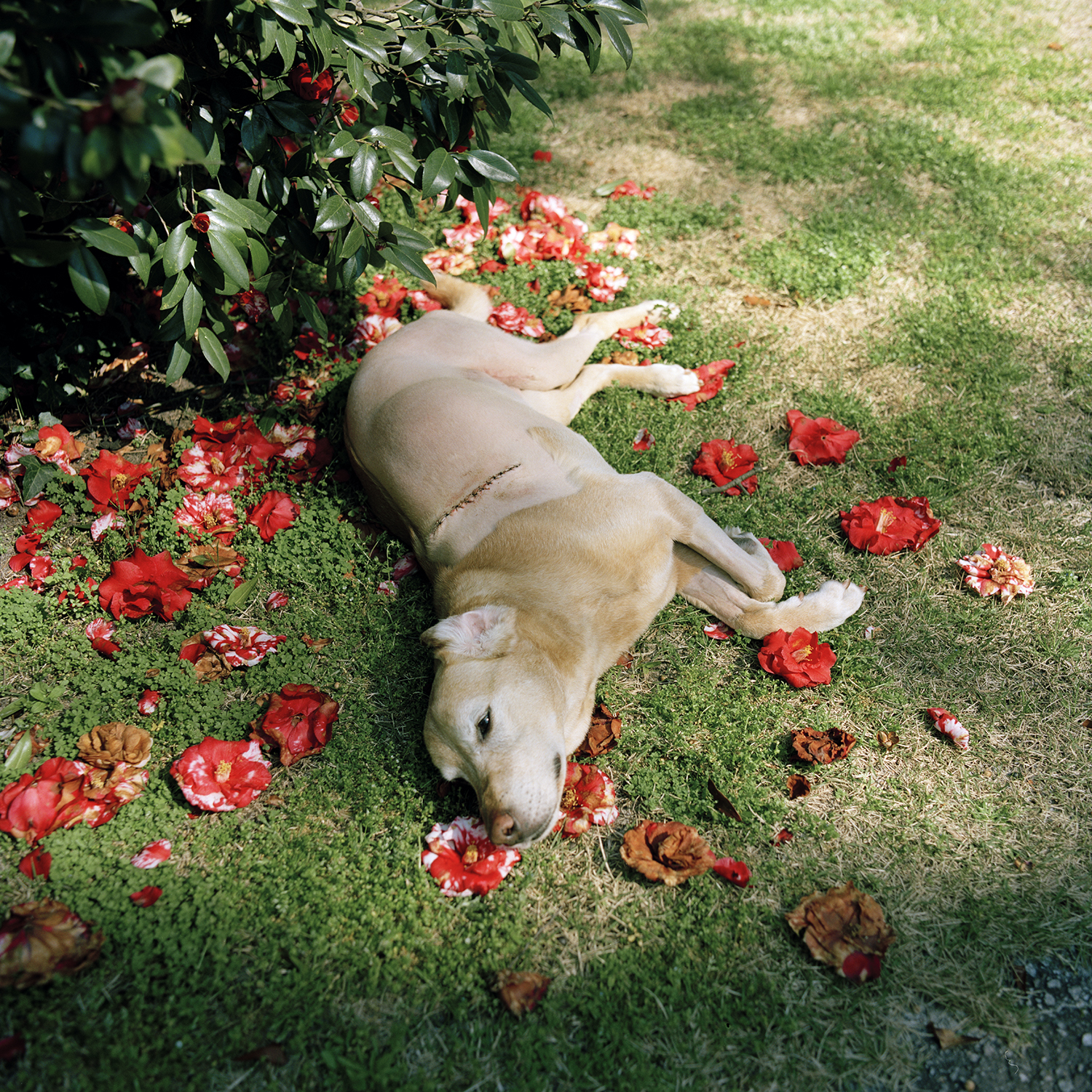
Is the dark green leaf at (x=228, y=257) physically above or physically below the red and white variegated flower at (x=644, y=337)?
above

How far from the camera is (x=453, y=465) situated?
3729 millimetres

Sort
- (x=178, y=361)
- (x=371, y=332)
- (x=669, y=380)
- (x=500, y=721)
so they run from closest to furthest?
(x=500, y=721), (x=178, y=361), (x=669, y=380), (x=371, y=332)

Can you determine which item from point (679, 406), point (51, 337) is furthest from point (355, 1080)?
point (51, 337)

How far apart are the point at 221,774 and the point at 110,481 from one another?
1.86 metres

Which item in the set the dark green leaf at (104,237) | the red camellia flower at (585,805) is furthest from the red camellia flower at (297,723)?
the dark green leaf at (104,237)

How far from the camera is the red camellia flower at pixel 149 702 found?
138 inches

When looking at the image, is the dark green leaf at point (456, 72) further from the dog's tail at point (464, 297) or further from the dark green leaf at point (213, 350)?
the dog's tail at point (464, 297)

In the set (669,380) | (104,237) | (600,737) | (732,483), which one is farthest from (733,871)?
(104,237)

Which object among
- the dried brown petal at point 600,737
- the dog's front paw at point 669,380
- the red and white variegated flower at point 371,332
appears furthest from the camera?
the red and white variegated flower at point 371,332

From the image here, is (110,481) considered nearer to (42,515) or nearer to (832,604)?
(42,515)

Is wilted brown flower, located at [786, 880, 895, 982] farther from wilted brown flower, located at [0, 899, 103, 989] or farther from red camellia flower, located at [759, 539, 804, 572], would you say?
wilted brown flower, located at [0, 899, 103, 989]

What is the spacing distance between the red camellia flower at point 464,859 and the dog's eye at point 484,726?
42 centimetres

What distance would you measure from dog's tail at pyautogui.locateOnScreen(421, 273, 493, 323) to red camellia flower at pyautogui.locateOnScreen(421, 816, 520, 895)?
10.1 feet

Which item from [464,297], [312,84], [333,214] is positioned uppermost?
[312,84]
